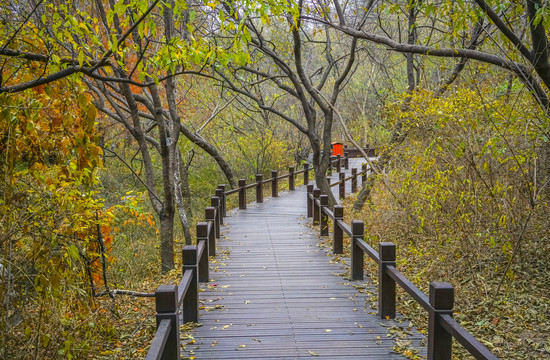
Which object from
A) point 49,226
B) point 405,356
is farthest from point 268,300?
point 49,226

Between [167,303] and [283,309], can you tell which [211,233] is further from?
[167,303]

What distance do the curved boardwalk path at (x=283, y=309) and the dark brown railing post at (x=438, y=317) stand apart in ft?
2.52

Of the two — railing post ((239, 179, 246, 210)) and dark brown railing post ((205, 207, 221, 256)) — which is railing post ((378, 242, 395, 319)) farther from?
railing post ((239, 179, 246, 210))

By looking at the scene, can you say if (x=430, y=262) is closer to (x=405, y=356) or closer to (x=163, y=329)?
(x=405, y=356)

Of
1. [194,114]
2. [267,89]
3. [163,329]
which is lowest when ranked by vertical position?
[163,329]

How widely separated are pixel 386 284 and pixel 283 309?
1.33 metres

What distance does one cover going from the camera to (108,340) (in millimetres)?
5949

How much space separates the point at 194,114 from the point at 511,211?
45.9ft

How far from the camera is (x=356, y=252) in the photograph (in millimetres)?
7176

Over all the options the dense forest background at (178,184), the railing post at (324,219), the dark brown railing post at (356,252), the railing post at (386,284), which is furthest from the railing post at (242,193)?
the railing post at (386,284)

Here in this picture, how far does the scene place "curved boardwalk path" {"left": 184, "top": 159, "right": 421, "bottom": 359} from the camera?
495 cm

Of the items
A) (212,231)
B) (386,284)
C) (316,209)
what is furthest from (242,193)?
(386,284)

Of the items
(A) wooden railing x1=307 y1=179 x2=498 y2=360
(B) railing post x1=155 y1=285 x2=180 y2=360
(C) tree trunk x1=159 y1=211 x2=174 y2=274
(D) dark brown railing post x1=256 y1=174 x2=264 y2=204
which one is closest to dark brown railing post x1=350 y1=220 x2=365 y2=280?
(A) wooden railing x1=307 y1=179 x2=498 y2=360

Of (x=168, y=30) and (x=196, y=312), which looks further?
(x=168, y=30)
